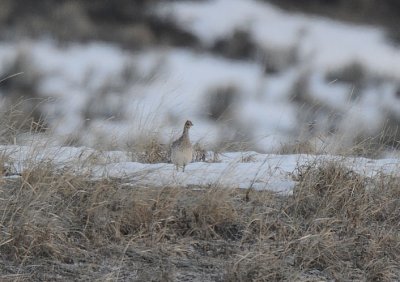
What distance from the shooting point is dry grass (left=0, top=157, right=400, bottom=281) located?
4.53m

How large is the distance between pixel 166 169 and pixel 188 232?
4.53ft

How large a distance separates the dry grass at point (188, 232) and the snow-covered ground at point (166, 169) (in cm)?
14

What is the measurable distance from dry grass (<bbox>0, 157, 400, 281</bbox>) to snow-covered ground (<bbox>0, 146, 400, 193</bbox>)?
5.4 inches

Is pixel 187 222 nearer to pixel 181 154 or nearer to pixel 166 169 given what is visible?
pixel 166 169

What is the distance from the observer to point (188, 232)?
5.18 m

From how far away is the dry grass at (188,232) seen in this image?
4.53 m

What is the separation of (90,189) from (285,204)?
1.44 meters

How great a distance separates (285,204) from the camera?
579 centimetres

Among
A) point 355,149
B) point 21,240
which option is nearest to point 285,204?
point 355,149

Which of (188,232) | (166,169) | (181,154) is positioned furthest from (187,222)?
(181,154)

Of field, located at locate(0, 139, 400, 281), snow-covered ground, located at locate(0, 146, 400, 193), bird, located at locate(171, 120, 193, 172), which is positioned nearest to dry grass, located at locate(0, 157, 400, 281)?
field, located at locate(0, 139, 400, 281)

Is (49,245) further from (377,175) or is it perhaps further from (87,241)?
(377,175)

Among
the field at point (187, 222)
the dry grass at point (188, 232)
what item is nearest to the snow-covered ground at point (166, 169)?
the field at point (187, 222)

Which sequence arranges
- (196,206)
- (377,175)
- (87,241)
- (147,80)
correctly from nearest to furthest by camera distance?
(87,241) → (196,206) → (377,175) → (147,80)
